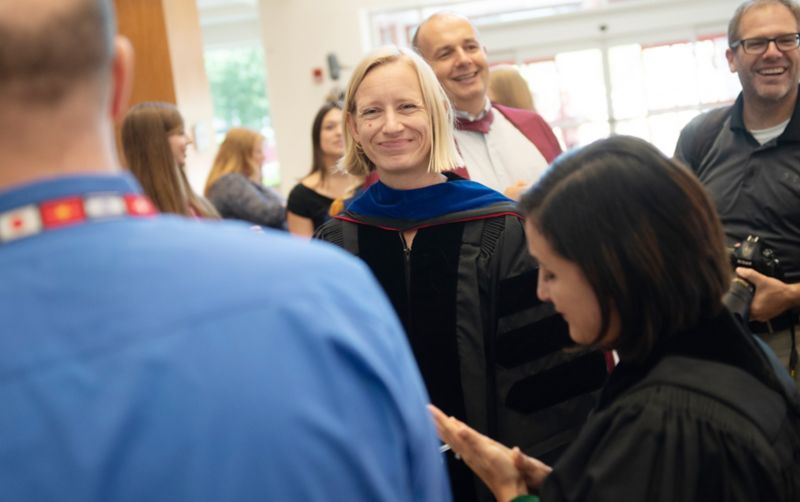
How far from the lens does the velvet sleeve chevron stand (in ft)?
7.00

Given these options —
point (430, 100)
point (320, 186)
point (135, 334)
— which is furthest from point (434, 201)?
point (320, 186)

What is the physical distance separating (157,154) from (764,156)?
2.14m

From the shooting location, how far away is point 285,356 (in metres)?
0.80

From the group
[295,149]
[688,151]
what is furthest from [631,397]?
[295,149]

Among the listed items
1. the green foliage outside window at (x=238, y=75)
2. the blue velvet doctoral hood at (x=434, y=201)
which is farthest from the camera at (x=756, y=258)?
the green foliage outside window at (x=238, y=75)

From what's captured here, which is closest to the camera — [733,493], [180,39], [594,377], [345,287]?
[345,287]

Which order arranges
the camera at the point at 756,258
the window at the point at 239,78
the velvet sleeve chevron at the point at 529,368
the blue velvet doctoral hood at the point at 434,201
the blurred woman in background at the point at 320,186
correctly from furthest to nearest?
the window at the point at 239,78
the blurred woman in background at the point at 320,186
the camera at the point at 756,258
the blue velvet doctoral hood at the point at 434,201
the velvet sleeve chevron at the point at 529,368

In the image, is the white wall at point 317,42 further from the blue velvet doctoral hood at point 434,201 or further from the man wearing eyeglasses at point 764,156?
the blue velvet doctoral hood at point 434,201

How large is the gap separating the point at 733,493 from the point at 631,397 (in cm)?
20

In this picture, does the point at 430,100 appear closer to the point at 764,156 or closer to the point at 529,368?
the point at 529,368

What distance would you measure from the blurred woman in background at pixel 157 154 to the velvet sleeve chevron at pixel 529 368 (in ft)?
4.63

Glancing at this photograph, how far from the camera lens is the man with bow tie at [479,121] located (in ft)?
9.96

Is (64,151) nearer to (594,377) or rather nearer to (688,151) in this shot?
(594,377)

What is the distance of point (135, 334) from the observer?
2.48 feet
